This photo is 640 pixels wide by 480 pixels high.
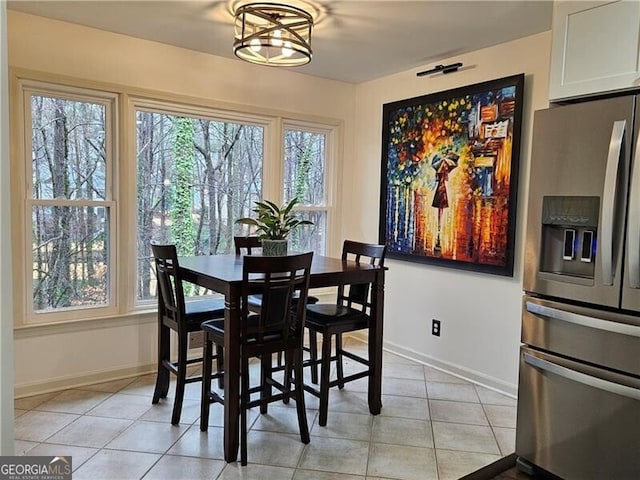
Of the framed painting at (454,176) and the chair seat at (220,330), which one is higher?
the framed painting at (454,176)

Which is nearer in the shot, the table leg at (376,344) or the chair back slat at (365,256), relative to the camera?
the table leg at (376,344)

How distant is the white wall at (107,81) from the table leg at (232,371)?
4.80 feet

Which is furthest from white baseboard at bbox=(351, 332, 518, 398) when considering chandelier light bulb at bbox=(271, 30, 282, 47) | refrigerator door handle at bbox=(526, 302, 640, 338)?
chandelier light bulb at bbox=(271, 30, 282, 47)

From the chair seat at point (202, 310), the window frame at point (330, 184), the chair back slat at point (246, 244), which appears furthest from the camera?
the window frame at point (330, 184)

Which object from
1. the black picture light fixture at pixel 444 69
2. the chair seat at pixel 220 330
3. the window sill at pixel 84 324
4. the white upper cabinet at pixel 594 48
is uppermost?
the black picture light fixture at pixel 444 69

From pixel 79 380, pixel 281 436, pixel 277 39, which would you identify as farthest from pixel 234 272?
pixel 79 380

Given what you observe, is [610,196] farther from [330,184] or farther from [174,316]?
[330,184]

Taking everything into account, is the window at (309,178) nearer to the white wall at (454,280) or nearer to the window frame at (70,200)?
the white wall at (454,280)

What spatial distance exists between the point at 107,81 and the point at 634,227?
3.23 m

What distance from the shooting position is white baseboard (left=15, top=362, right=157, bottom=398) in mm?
3098

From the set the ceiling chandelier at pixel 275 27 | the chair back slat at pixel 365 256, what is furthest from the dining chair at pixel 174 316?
the ceiling chandelier at pixel 275 27

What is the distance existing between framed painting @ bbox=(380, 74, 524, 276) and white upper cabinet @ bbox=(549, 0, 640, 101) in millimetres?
974

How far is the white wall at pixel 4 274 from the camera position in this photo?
3.01 feet

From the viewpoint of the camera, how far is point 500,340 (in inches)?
133
